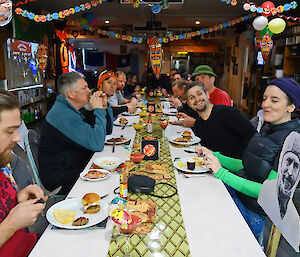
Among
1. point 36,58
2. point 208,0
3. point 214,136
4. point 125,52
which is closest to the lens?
point 214,136

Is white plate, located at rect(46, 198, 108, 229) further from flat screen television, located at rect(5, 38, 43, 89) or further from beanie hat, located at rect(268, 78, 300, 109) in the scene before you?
flat screen television, located at rect(5, 38, 43, 89)

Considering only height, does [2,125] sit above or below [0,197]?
above

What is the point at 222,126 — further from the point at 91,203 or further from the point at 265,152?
the point at 91,203

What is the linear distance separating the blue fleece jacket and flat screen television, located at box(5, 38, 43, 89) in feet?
16.1

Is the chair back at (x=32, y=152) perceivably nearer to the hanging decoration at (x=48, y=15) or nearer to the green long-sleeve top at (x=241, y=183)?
the green long-sleeve top at (x=241, y=183)

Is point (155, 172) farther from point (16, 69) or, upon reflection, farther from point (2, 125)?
point (16, 69)

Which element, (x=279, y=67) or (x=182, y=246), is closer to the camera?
(x=182, y=246)

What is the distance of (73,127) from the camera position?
2.13 meters

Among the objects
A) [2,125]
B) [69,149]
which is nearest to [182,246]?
[2,125]

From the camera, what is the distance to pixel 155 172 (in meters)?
1.92

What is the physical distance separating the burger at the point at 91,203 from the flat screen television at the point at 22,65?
5.91 m

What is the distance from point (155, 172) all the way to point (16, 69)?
6261 mm

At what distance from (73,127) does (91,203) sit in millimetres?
896

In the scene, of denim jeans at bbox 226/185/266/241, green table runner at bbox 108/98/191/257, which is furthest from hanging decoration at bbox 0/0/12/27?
denim jeans at bbox 226/185/266/241
